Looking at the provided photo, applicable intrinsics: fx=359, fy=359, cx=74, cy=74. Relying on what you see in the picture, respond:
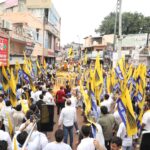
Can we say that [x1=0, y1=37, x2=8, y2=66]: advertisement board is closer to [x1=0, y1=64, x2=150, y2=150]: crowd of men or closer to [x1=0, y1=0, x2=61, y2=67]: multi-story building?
[x1=0, y1=0, x2=61, y2=67]: multi-story building

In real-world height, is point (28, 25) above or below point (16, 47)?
above

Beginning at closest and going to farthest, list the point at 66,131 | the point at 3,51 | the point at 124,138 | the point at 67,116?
1. the point at 124,138
2. the point at 67,116
3. the point at 66,131
4. the point at 3,51

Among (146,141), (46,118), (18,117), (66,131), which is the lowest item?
(66,131)

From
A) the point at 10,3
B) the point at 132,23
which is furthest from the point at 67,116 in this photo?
the point at 132,23

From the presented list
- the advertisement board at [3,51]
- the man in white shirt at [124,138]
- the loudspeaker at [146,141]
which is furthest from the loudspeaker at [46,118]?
the advertisement board at [3,51]

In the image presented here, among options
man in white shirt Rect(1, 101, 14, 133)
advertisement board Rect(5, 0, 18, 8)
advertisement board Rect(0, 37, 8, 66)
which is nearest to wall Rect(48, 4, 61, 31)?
advertisement board Rect(5, 0, 18, 8)

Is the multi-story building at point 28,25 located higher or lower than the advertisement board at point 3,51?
higher

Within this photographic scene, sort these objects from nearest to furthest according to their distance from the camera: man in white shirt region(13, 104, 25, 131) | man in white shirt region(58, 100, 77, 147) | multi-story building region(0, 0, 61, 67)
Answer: man in white shirt region(13, 104, 25, 131), man in white shirt region(58, 100, 77, 147), multi-story building region(0, 0, 61, 67)

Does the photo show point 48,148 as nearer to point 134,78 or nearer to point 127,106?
point 127,106

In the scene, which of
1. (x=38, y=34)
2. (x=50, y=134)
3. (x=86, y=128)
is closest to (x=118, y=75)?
(x=50, y=134)

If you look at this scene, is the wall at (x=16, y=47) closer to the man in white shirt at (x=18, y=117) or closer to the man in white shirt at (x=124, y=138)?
the man in white shirt at (x=18, y=117)

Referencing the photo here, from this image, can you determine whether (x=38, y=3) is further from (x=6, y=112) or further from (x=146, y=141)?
(x=146, y=141)

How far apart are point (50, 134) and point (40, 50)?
33.0m

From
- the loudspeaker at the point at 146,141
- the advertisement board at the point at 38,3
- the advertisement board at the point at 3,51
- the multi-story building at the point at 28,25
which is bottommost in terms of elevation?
the loudspeaker at the point at 146,141
